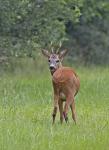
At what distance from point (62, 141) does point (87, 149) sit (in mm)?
503

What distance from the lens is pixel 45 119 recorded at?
1133cm

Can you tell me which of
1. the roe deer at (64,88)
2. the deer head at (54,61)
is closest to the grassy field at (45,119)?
the roe deer at (64,88)

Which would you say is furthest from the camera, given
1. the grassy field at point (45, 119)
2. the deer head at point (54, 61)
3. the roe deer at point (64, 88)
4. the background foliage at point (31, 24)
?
the background foliage at point (31, 24)

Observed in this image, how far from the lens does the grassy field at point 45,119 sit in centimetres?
900

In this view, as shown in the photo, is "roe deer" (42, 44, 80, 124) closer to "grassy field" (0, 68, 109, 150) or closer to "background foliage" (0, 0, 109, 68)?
"grassy field" (0, 68, 109, 150)

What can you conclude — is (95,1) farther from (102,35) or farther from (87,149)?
(87,149)

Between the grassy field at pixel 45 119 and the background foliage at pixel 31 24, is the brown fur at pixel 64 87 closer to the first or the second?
the grassy field at pixel 45 119

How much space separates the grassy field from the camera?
9.00 metres

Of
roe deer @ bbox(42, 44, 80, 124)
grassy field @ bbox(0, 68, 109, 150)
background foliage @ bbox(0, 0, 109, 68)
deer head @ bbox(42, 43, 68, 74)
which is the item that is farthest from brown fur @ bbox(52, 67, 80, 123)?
background foliage @ bbox(0, 0, 109, 68)

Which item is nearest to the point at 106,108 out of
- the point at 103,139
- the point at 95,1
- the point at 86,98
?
the point at 86,98

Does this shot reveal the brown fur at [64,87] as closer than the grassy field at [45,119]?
No

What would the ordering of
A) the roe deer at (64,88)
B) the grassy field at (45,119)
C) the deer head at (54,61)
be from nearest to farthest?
the grassy field at (45,119) → the roe deer at (64,88) → the deer head at (54,61)

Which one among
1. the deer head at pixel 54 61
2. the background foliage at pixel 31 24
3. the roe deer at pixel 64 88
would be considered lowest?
the background foliage at pixel 31 24

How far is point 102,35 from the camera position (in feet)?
90.9
